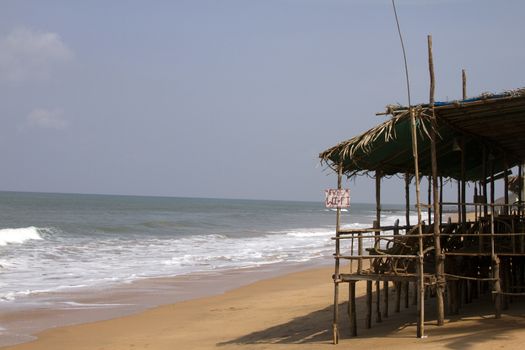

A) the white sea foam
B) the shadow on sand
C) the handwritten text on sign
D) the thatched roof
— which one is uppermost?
the thatched roof

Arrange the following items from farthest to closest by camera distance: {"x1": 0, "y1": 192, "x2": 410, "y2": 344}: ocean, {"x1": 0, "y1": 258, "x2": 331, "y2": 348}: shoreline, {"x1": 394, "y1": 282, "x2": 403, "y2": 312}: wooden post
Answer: {"x1": 0, "y1": 192, "x2": 410, "y2": 344}: ocean → {"x1": 0, "y1": 258, "x2": 331, "y2": 348}: shoreline → {"x1": 394, "y1": 282, "x2": 403, "y2": 312}: wooden post

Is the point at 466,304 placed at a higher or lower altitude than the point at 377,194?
lower

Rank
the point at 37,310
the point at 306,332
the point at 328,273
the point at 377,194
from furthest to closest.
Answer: the point at 328,273 < the point at 37,310 < the point at 377,194 < the point at 306,332

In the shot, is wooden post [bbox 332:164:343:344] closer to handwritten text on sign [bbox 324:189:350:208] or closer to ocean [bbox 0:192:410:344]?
handwritten text on sign [bbox 324:189:350:208]

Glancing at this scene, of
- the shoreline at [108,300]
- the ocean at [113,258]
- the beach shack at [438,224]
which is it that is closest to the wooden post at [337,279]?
the beach shack at [438,224]

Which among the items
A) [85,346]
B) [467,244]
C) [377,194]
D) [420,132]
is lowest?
[85,346]

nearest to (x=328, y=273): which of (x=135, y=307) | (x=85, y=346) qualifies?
(x=135, y=307)

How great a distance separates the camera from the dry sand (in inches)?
338

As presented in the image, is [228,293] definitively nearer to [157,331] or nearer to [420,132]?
[157,331]

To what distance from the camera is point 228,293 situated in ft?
54.8

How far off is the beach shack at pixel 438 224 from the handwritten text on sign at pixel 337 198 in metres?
0.19

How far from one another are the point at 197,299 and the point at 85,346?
5002mm

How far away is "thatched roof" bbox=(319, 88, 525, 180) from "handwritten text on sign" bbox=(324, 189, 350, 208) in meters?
0.54

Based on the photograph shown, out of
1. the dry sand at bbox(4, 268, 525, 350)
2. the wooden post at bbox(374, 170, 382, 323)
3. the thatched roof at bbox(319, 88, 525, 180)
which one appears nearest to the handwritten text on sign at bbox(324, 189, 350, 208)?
the thatched roof at bbox(319, 88, 525, 180)
